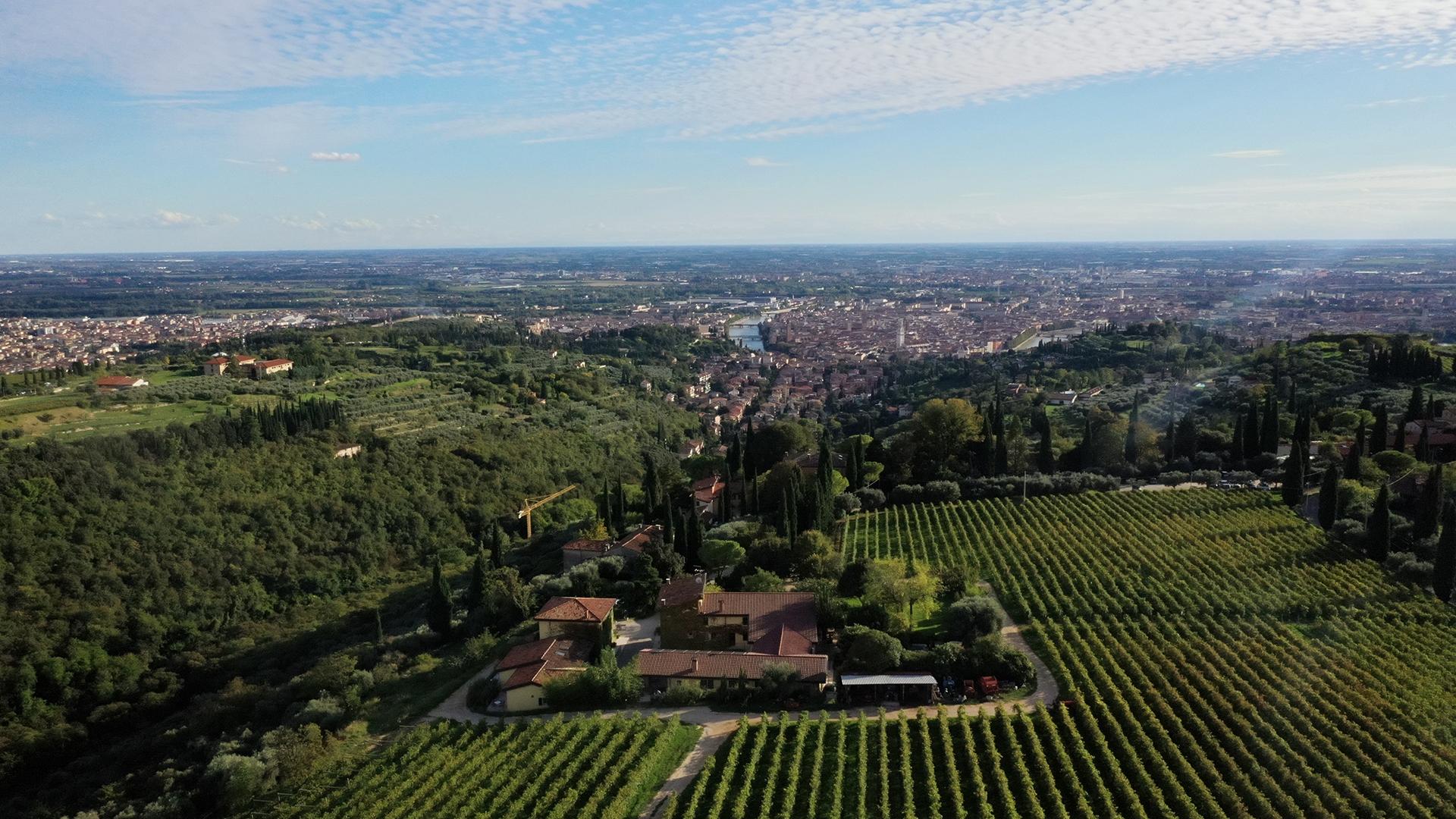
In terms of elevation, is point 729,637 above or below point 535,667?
below

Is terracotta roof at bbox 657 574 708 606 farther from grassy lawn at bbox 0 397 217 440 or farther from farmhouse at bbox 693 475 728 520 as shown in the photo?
grassy lawn at bbox 0 397 217 440

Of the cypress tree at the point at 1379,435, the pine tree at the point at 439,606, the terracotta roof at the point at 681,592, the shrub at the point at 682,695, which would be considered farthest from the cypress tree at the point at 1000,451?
the pine tree at the point at 439,606

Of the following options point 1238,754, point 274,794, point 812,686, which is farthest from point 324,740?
point 1238,754

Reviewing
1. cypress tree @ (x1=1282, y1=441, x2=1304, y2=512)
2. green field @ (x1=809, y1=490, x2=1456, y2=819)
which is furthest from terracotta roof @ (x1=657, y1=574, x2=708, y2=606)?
cypress tree @ (x1=1282, y1=441, x2=1304, y2=512)

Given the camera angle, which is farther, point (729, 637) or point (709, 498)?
point (709, 498)

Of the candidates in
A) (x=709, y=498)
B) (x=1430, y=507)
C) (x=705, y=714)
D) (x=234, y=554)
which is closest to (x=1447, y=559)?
(x=1430, y=507)

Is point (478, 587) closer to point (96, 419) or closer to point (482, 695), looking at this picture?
point (482, 695)

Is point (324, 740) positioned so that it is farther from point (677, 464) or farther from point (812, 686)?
point (677, 464)
